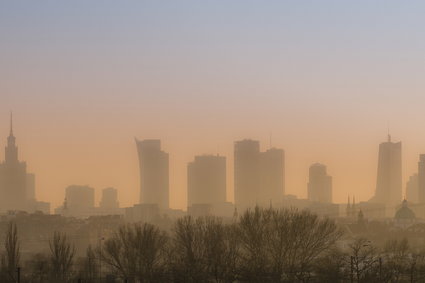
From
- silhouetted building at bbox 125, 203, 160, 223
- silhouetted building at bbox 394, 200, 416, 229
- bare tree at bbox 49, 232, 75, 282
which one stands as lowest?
bare tree at bbox 49, 232, 75, 282

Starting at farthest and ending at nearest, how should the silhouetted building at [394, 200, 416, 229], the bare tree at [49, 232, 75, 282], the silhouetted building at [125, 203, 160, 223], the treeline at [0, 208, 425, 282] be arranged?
the silhouetted building at [125, 203, 160, 223], the silhouetted building at [394, 200, 416, 229], the bare tree at [49, 232, 75, 282], the treeline at [0, 208, 425, 282]

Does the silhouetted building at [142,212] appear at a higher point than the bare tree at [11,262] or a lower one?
higher

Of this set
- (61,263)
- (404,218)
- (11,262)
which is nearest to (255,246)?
(61,263)

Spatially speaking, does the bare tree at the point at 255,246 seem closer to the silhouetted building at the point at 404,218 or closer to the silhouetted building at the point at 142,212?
the silhouetted building at the point at 404,218

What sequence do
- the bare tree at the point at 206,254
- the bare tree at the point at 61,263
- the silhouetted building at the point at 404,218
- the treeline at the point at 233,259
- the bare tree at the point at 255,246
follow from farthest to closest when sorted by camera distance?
the silhouetted building at the point at 404,218, the bare tree at the point at 61,263, the bare tree at the point at 206,254, the treeline at the point at 233,259, the bare tree at the point at 255,246

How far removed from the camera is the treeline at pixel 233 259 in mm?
46594

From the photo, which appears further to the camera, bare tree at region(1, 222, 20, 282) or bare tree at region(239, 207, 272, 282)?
bare tree at region(1, 222, 20, 282)

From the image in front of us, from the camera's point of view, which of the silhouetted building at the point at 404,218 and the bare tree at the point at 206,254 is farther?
the silhouetted building at the point at 404,218

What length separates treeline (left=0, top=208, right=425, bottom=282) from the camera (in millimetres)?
46594

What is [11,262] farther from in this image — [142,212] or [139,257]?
[142,212]

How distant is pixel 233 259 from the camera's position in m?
48.7

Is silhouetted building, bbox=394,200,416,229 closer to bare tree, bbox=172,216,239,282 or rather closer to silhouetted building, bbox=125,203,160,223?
silhouetted building, bbox=125,203,160,223

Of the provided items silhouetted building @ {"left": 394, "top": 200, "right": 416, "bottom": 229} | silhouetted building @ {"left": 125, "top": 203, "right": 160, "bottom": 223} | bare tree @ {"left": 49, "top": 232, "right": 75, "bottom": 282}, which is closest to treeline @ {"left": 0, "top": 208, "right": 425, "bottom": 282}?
bare tree @ {"left": 49, "top": 232, "right": 75, "bottom": 282}

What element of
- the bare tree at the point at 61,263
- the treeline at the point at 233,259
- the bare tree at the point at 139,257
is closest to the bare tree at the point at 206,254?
the treeline at the point at 233,259
